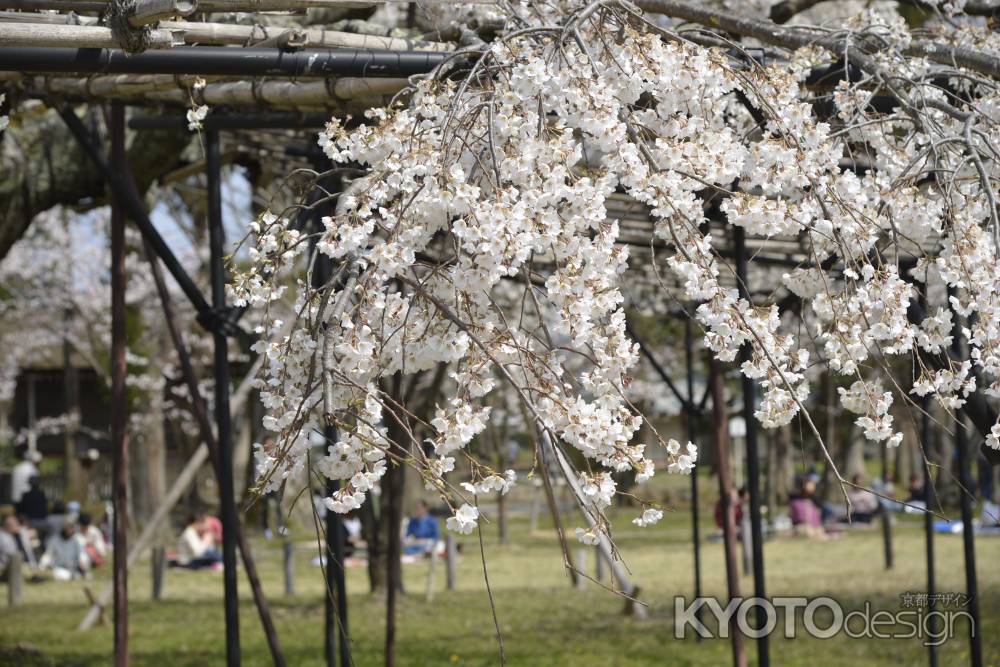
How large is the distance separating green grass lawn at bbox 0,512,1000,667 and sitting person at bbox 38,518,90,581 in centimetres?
33

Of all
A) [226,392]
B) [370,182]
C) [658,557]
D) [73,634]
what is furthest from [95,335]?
[370,182]

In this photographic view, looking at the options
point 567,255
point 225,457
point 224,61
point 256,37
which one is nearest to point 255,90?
point 256,37

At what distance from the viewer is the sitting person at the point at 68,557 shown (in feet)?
49.9

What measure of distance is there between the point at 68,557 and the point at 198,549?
1720mm

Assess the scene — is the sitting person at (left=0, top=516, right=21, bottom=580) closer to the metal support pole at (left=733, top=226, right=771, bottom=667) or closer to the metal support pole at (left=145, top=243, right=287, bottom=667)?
the metal support pole at (left=145, top=243, right=287, bottom=667)

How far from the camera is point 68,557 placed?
15273 millimetres

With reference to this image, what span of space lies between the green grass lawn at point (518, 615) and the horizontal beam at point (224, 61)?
3.93 metres

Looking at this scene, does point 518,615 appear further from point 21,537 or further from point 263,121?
point 21,537

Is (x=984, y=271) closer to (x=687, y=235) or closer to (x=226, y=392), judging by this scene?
(x=687, y=235)

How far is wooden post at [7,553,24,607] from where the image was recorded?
1212 centimetres

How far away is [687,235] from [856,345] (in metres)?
0.49

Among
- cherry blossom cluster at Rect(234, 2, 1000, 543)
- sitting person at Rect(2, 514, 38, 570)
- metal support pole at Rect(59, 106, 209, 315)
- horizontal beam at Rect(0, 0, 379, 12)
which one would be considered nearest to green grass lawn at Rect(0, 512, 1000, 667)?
sitting person at Rect(2, 514, 38, 570)

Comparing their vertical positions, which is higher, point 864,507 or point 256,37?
point 256,37

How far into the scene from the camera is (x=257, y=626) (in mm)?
10055
